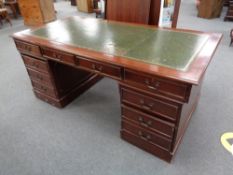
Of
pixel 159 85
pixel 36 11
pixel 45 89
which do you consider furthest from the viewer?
pixel 36 11

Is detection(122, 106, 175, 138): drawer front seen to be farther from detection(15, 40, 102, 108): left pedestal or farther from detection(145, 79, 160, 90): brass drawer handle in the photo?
detection(15, 40, 102, 108): left pedestal

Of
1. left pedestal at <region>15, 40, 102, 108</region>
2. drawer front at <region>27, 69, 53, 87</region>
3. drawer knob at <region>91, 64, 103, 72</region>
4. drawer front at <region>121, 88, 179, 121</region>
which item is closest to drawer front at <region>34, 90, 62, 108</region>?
left pedestal at <region>15, 40, 102, 108</region>

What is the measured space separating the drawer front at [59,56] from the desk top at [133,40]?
0.09 m

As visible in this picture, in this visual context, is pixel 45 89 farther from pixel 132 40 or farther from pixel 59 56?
pixel 132 40

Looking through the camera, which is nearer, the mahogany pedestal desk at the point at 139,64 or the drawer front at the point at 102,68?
the mahogany pedestal desk at the point at 139,64

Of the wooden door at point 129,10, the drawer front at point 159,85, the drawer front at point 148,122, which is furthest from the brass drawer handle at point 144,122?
the wooden door at point 129,10

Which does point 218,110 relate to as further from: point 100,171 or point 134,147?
point 100,171

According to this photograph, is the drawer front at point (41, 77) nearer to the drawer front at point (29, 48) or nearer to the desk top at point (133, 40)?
the drawer front at point (29, 48)

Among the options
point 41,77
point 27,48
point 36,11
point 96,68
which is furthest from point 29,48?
point 36,11

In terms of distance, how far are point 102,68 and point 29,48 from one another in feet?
2.81

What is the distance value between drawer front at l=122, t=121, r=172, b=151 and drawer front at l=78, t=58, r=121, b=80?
449mm

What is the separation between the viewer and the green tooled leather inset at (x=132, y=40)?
3.81 ft

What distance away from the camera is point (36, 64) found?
1.79 metres

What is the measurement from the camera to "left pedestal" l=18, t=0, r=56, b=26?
15.2 ft
